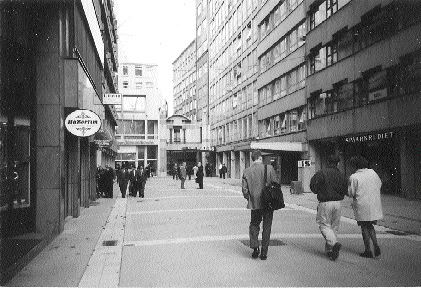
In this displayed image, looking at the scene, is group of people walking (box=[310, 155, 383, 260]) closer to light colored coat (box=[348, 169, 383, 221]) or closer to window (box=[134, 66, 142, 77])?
light colored coat (box=[348, 169, 383, 221])

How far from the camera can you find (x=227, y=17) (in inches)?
A: 2507

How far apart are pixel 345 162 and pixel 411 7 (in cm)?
1071

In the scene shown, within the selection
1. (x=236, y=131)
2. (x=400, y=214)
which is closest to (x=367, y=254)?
(x=400, y=214)

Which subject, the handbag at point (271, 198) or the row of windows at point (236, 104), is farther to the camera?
the row of windows at point (236, 104)

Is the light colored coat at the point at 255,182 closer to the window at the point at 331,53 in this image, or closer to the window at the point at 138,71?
the window at the point at 331,53

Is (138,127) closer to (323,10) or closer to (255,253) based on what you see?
(323,10)

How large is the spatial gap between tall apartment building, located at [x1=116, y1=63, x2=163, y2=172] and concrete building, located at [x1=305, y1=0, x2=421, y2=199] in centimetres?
4301

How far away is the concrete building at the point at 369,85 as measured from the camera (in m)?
23.3

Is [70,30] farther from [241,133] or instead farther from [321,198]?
[241,133]

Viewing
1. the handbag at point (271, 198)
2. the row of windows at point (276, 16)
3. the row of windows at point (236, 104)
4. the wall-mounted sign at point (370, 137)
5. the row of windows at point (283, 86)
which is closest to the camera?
the handbag at point (271, 198)

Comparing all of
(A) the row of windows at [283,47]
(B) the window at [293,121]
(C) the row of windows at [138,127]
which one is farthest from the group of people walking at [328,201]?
(C) the row of windows at [138,127]

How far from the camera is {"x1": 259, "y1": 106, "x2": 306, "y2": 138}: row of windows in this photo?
124 ft

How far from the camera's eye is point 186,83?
99188mm

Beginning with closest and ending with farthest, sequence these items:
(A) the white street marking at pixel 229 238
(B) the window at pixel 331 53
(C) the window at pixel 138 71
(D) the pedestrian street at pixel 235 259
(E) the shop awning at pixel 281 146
A: 1. (D) the pedestrian street at pixel 235 259
2. (A) the white street marking at pixel 229 238
3. (B) the window at pixel 331 53
4. (E) the shop awning at pixel 281 146
5. (C) the window at pixel 138 71
